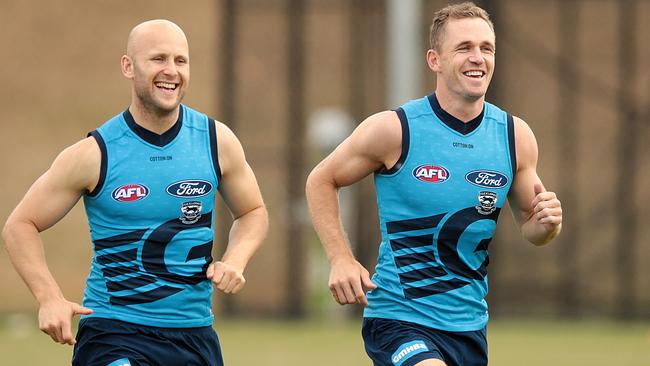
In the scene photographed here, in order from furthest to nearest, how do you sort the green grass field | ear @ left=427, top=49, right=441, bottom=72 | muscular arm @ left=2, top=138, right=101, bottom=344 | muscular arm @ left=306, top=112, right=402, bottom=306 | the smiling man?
1. the green grass field
2. ear @ left=427, top=49, right=441, bottom=72
3. the smiling man
4. muscular arm @ left=306, top=112, right=402, bottom=306
5. muscular arm @ left=2, top=138, right=101, bottom=344

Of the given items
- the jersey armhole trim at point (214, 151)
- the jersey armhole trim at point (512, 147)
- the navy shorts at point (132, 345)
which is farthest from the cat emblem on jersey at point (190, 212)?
the jersey armhole trim at point (512, 147)

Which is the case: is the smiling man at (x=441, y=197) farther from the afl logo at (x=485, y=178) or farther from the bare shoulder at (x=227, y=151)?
the bare shoulder at (x=227, y=151)

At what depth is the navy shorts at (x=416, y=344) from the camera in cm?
591

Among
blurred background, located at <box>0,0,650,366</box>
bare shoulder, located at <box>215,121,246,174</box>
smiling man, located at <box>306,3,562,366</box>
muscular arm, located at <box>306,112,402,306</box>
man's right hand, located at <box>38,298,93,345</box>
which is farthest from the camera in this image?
blurred background, located at <box>0,0,650,366</box>

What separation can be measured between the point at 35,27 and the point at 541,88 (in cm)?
654

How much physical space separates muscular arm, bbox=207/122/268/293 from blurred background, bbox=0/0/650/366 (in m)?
8.34

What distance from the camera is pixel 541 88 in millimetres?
17422

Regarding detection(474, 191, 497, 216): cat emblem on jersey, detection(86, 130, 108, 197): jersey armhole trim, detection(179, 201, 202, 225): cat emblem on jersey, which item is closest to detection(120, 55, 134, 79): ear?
detection(86, 130, 108, 197): jersey armhole trim

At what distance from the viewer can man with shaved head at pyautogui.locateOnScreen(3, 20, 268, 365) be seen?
19.5 ft

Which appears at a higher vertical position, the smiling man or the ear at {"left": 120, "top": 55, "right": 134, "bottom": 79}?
the ear at {"left": 120, "top": 55, "right": 134, "bottom": 79}

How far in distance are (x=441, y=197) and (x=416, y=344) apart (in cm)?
71

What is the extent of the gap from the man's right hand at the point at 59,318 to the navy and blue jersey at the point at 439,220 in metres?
1.42

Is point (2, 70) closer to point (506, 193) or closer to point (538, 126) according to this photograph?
point (538, 126)

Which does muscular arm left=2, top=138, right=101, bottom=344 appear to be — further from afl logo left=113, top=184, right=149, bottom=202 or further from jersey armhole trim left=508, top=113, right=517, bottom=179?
jersey armhole trim left=508, top=113, right=517, bottom=179
